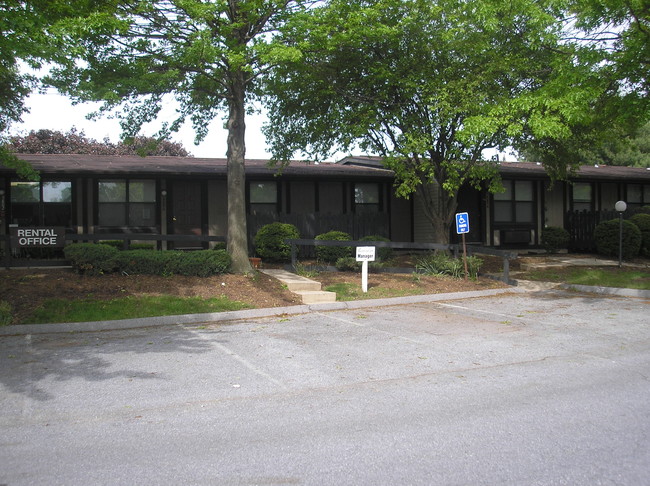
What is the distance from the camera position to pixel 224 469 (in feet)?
12.8

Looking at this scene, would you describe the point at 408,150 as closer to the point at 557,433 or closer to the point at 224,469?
the point at 557,433

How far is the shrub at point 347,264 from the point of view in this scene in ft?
52.2

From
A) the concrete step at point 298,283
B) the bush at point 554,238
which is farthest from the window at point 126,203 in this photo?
the bush at point 554,238

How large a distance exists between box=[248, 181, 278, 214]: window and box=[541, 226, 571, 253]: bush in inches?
432

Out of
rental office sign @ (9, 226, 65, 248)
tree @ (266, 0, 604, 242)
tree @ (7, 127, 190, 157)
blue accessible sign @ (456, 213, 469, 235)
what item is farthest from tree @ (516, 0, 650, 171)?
tree @ (7, 127, 190, 157)

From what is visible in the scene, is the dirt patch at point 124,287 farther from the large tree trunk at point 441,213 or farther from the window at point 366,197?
the window at point 366,197

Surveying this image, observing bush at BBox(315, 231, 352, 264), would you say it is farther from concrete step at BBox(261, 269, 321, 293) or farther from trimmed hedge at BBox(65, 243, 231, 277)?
trimmed hedge at BBox(65, 243, 231, 277)

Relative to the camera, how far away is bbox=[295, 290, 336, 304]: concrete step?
12203mm

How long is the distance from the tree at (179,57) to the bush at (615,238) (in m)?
14.3

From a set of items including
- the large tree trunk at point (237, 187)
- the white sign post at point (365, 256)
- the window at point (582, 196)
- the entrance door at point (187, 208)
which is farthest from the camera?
the window at point (582, 196)

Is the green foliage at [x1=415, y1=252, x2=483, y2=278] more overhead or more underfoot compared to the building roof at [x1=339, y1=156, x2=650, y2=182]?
more underfoot

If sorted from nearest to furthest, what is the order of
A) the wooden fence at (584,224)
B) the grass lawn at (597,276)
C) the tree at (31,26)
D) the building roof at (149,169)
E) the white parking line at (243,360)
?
the white parking line at (243,360) < the tree at (31,26) < the grass lawn at (597,276) < the building roof at (149,169) < the wooden fence at (584,224)

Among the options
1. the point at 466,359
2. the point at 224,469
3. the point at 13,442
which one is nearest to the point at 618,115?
the point at 466,359

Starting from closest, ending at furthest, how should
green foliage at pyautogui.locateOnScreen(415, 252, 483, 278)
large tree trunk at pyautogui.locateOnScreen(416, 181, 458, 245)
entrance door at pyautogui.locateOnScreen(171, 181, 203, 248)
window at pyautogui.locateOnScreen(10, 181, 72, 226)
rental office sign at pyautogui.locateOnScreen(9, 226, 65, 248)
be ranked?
rental office sign at pyautogui.locateOnScreen(9, 226, 65, 248)
green foliage at pyautogui.locateOnScreen(415, 252, 483, 278)
large tree trunk at pyautogui.locateOnScreen(416, 181, 458, 245)
window at pyautogui.locateOnScreen(10, 181, 72, 226)
entrance door at pyautogui.locateOnScreen(171, 181, 203, 248)
